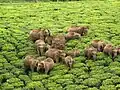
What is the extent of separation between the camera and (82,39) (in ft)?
30.6

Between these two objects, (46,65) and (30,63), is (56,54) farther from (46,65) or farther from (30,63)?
(30,63)

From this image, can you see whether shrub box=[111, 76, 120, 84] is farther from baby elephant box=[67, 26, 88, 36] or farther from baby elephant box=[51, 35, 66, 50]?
baby elephant box=[67, 26, 88, 36]

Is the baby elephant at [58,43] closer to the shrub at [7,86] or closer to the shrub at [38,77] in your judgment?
the shrub at [38,77]

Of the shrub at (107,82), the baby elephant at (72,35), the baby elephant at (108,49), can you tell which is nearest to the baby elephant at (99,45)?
the baby elephant at (108,49)

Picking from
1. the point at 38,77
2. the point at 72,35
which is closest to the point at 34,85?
the point at 38,77

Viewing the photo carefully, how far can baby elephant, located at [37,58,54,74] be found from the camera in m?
7.38

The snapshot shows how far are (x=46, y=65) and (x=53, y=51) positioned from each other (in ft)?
1.90

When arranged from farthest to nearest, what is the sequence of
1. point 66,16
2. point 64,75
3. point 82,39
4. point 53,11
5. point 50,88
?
point 53,11
point 66,16
point 82,39
point 64,75
point 50,88

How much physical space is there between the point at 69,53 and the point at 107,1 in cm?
777

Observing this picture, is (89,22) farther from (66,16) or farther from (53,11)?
(53,11)

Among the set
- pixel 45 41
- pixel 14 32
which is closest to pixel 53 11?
pixel 14 32

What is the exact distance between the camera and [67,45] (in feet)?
29.2

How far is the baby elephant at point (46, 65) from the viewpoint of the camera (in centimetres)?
738

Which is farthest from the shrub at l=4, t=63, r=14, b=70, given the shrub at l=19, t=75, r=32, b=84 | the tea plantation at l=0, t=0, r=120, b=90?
the shrub at l=19, t=75, r=32, b=84
